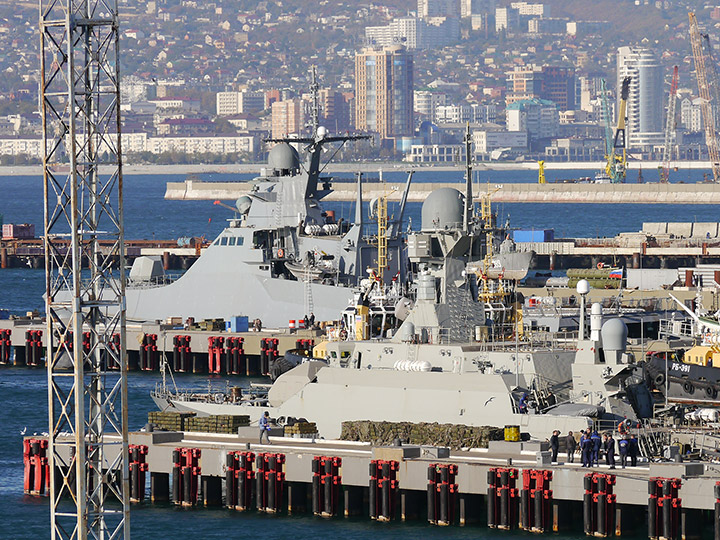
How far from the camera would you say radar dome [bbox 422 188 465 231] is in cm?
5612

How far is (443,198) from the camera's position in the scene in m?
56.7

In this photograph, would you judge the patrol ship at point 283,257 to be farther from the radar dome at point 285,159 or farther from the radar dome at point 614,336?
the radar dome at point 614,336

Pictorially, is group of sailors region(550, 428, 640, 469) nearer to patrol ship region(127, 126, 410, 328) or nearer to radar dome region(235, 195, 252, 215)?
patrol ship region(127, 126, 410, 328)

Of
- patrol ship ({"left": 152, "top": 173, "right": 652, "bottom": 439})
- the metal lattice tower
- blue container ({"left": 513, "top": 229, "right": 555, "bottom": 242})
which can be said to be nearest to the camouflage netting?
patrol ship ({"left": 152, "top": 173, "right": 652, "bottom": 439})

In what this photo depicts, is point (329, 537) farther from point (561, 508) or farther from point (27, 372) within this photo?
point (27, 372)

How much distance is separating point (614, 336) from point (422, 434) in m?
6.01

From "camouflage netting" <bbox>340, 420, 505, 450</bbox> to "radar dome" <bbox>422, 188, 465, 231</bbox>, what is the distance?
32.0ft

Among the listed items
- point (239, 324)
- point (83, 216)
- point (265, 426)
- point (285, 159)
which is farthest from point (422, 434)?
point (285, 159)

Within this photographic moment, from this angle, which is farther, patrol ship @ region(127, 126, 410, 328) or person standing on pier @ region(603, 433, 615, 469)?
patrol ship @ region(127, 126, 410, 328)

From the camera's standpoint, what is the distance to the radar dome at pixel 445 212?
56.1m

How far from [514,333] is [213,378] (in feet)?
88.0

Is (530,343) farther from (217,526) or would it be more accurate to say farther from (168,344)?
(168,344)

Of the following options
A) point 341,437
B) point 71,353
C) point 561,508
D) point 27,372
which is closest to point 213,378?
point 27,372

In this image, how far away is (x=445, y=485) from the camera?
4372 centimetres
